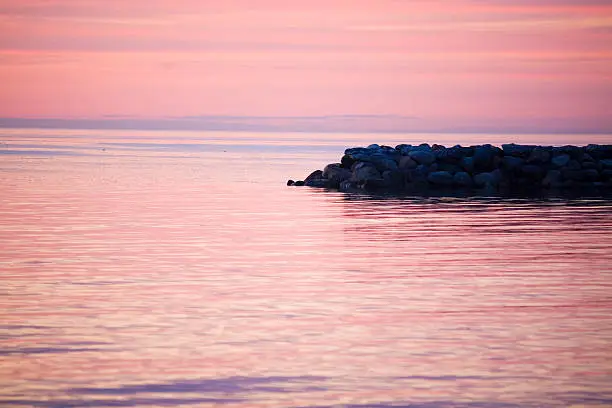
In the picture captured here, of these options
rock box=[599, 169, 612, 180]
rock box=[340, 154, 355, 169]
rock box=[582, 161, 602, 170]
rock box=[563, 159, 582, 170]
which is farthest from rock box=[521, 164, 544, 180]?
rock box=[340, 154, 355, 169]

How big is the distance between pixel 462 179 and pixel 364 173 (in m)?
3.86

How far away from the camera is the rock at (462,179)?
1678 inches

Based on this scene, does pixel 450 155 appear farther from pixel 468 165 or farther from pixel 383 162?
pixel 383 162

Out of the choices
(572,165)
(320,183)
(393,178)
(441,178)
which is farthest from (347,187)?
(572,165)

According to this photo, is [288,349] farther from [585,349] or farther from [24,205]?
[24,205]

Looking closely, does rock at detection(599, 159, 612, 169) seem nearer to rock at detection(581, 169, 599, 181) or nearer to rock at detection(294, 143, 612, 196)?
rock at detection(294, 143, 612, 196)

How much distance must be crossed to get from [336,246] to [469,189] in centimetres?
2119

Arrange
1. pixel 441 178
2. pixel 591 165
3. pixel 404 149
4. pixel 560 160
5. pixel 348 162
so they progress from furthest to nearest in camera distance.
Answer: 1. pixel 404 149
2. pixel 348 162
3. pixel 560 160
4. pixel 591 165
5. pixel 441 178

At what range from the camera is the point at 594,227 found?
25.6 m

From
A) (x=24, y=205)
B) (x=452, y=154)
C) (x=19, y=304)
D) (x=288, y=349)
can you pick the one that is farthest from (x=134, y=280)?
Answer: (x=452, y=154)

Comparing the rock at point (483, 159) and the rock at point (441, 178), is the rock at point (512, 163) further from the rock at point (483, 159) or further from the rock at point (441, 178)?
the rock at point (441, 178)

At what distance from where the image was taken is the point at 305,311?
1402 centimetres

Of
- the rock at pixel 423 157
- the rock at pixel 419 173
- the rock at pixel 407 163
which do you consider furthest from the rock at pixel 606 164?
the rock at pixel 407 163

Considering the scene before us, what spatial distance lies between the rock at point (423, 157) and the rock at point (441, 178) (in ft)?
4.98
